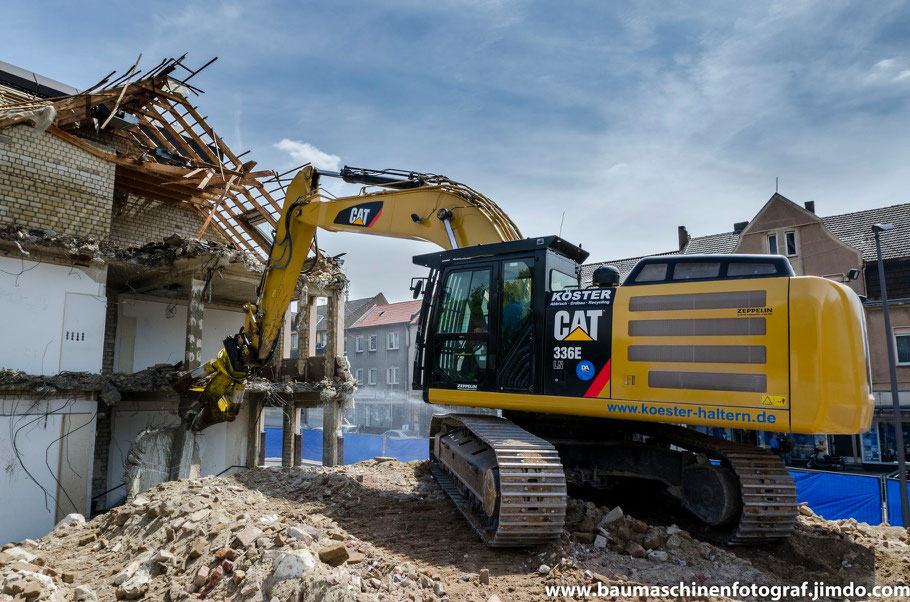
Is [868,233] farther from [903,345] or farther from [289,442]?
[289,442]

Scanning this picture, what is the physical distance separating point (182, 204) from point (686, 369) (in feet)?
49.5

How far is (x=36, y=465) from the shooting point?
12.4 meters

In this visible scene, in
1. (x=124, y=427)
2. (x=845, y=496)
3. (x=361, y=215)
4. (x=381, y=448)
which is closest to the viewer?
(x=361, y=215)

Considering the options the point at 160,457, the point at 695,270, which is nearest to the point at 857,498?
the point at 695,270

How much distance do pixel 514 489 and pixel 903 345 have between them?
86.3ft

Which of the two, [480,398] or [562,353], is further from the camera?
[480,398]

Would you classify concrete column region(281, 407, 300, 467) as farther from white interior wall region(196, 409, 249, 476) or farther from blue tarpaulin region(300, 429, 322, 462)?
blue tarpaulin region(300, 429, 322, 462)

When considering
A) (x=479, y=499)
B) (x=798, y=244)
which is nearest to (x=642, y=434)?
(x=479, y=499)

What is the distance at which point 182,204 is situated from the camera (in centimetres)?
1716

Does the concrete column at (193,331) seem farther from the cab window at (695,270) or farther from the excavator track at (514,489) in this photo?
the cab window at (695,270)

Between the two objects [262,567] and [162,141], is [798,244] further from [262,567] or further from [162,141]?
[262,567]

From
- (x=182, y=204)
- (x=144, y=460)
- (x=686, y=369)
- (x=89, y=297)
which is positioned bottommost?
(x=144, y=460)

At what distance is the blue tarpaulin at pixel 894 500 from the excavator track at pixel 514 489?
36.4 feet

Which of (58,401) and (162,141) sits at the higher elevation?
(162,141)
